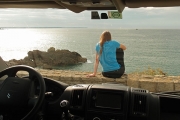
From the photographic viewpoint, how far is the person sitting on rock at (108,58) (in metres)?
2.99

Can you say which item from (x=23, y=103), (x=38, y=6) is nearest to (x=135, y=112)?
(x=23, y=103)

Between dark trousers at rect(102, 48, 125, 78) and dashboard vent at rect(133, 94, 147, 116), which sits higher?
dark trousers at rect(102, 48, 125, 78)

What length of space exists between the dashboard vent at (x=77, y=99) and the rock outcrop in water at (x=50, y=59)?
25.0 inches

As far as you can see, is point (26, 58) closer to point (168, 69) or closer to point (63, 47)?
point (63, 47)

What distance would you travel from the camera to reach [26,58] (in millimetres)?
3078

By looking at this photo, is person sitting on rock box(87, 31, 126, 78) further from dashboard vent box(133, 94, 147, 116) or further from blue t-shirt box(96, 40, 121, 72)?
dashboard vent box(133, 94, 147, 116)

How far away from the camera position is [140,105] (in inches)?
82.9

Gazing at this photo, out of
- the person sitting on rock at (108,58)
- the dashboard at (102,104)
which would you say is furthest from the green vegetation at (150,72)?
the dashboard at (102,104)

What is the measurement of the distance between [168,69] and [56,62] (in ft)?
3.55

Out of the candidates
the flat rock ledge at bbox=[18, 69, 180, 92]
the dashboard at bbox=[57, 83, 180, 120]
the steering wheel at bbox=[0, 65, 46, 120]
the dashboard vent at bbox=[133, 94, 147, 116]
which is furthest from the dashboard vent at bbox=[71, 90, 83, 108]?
the flat rock ledge at bbox=[18, 69, 180, 92]

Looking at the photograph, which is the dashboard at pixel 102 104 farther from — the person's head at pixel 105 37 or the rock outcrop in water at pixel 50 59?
the person's head at pixel 105 37

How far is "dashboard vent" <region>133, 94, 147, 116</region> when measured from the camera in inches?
81.8

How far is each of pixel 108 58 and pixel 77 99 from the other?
1000 mm

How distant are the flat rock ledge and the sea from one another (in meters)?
0.06
